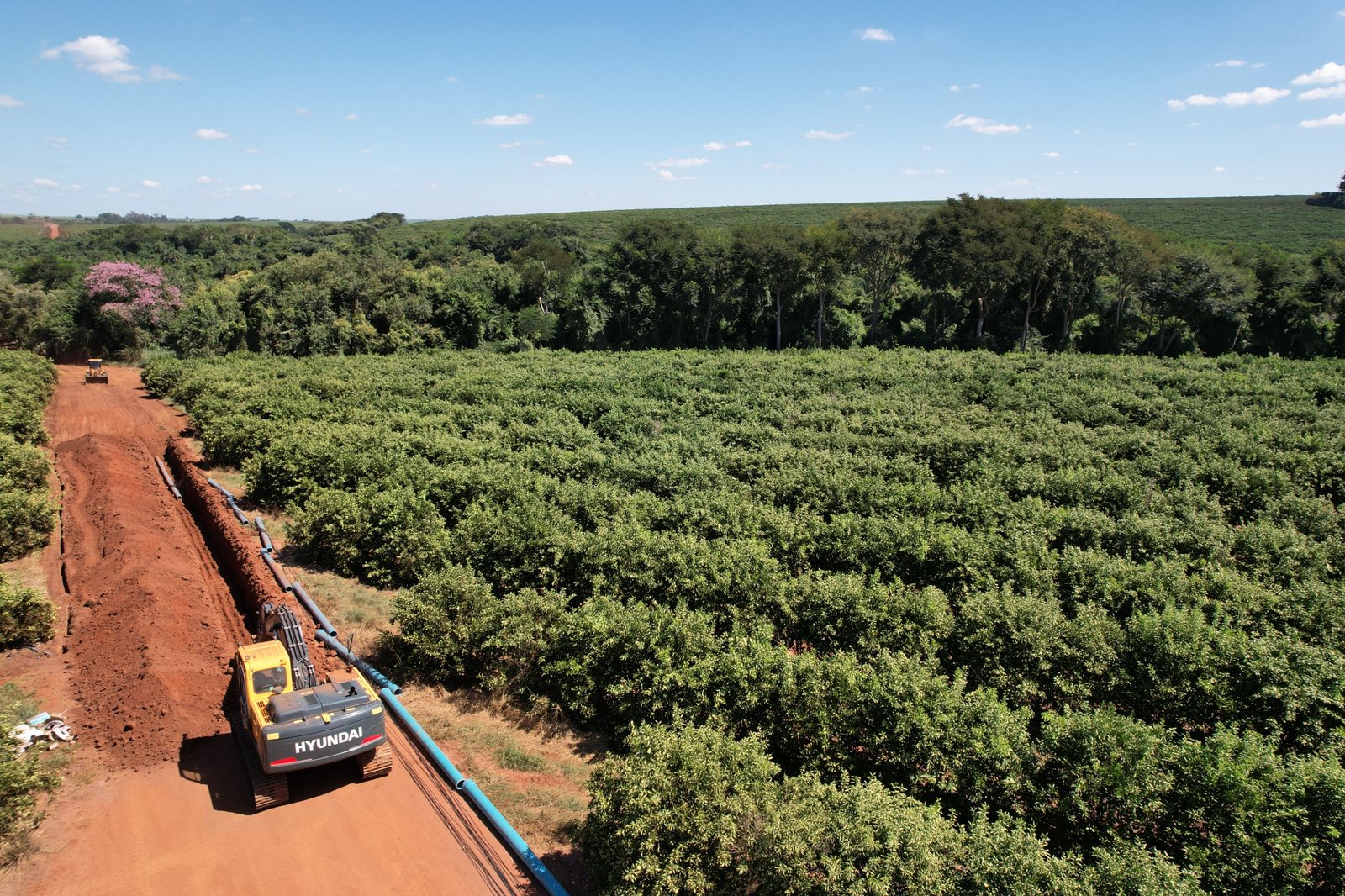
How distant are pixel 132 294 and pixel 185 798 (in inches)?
2352

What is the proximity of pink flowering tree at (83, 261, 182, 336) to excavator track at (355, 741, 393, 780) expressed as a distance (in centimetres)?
5986

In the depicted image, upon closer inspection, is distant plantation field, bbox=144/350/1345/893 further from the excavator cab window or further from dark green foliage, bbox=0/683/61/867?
dark green foliage, bbox=0/683/61/867

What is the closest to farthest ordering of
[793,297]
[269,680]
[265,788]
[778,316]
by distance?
[265,788], [269,680], [778,316], [793,297]

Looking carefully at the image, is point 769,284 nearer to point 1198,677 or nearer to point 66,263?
point 1198,677

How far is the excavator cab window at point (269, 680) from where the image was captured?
11.4m

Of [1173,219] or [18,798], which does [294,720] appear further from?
[1173,219]

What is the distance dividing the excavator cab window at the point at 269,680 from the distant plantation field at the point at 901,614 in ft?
9.65

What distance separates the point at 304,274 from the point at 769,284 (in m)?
40.9

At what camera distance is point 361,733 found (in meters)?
10.8

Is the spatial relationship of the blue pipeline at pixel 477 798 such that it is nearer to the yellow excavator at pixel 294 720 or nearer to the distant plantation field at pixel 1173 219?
the yellow excavator at pixel 294 720

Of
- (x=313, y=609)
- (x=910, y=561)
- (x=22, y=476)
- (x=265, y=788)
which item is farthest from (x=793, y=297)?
(x=265, y=788)

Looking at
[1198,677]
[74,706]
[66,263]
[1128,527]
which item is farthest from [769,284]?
[66,263]

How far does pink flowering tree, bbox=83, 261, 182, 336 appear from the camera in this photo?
54.1m

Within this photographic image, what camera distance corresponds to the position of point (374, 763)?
37.9 ft
